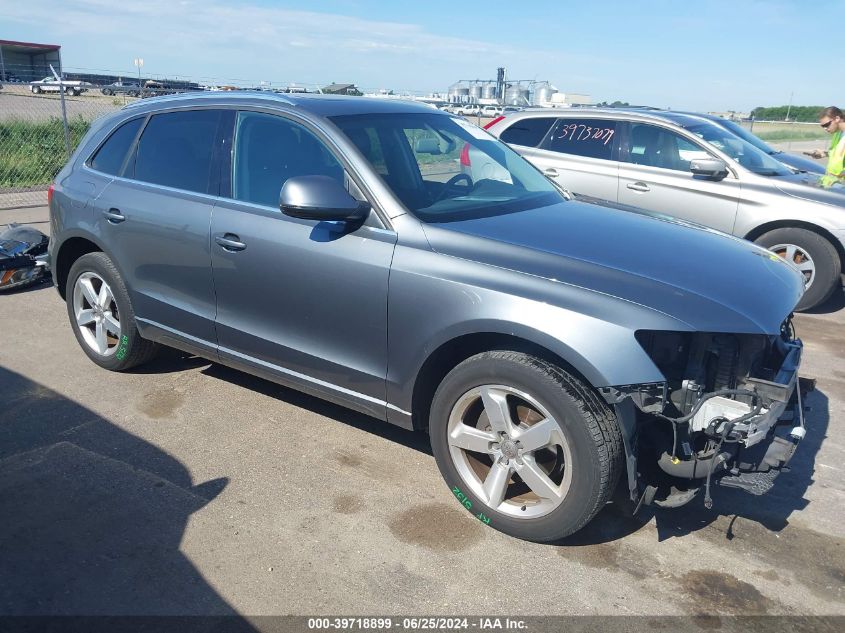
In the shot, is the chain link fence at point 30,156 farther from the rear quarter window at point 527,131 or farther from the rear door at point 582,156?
the rear door at point 582,156

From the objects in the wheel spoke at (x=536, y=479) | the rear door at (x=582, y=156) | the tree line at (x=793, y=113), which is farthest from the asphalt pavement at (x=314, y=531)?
the tree line at (x=793, y=113)

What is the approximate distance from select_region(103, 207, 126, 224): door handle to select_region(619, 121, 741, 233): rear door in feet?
16.2

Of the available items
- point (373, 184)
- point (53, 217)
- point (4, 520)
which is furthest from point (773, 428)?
point (53, 217)

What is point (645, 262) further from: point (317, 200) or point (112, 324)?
point (112, 324)

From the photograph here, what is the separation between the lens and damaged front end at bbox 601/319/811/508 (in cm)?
281

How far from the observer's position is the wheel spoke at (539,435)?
116 inches

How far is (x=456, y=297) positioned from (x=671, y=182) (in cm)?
489

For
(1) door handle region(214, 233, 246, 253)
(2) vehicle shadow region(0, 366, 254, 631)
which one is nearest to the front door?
(1) door handle region(214, 233, 246, 253)

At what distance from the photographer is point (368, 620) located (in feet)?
8.84

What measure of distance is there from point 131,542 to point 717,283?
2762 mm

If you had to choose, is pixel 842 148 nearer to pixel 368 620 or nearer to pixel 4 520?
pixel 368 620

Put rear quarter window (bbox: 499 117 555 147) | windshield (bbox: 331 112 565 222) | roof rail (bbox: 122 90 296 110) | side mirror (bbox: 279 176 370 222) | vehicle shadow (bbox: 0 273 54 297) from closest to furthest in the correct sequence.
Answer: side mirror (bbox: 279 176 370 222) → windshield (bbox: 331 112 565 222) → roof rail (bbox: 122 90 296 110) → vehicle shadow (bbox: 0 273 54 297) → rear quarter window (bbox: 499 117 555 147)

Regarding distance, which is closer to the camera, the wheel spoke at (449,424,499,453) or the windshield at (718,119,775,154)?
the wheel spoke at (449,424,499,453)

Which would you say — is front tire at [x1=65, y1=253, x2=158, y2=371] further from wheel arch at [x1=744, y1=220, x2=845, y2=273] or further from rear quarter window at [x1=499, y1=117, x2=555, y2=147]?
wheel arch at [x1=744, y1=220, x2=845, y2=273]
